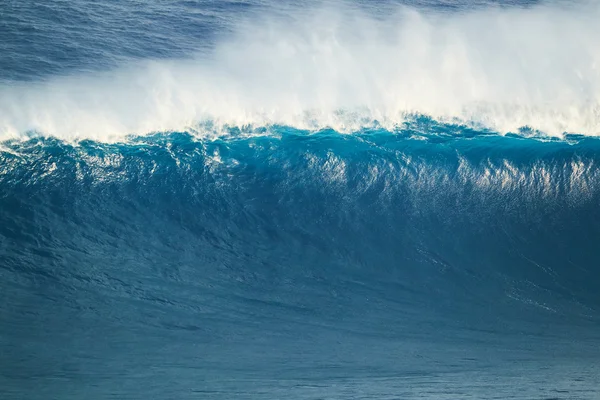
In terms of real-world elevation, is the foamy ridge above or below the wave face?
above

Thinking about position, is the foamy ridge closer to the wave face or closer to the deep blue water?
the deep blue water

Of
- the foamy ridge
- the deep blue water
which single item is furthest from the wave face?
the foamy ridge

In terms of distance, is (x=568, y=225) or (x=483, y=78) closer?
(x=568, y=225)

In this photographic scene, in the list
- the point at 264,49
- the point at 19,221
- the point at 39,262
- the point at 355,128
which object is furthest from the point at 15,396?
the point at 264,49

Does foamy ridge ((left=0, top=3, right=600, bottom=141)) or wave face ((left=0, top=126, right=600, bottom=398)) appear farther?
foamy ridge ((left=0, top=3, right=600, bottom=141))

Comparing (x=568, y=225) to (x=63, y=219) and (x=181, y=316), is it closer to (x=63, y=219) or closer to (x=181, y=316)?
(x=181, y=316)

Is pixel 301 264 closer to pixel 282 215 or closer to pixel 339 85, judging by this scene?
pixel 282 215

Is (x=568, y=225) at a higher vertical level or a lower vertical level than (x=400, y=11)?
lower
